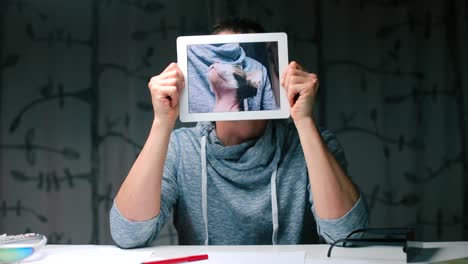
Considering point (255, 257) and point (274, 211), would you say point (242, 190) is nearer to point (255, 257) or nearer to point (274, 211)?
point (274, 211)

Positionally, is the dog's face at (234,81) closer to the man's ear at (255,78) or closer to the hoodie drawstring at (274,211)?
the man's ear at (255,78)

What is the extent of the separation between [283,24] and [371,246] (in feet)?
4.18

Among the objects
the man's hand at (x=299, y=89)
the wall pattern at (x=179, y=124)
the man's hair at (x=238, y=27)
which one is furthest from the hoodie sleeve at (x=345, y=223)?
the wall pattern at (x=179, y=124)

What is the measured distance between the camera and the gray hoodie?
125 cm

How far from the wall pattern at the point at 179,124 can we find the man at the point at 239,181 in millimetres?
839

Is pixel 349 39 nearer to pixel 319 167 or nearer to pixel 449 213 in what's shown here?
pixel 449 213

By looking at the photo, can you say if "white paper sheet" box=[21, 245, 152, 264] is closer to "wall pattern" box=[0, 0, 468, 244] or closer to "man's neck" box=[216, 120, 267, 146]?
"man's neck" box=[216, 120, 267, 146]

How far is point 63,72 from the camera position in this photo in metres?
2.19

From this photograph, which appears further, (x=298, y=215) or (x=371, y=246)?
(x=298, y=215)

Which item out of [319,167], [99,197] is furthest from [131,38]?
[319,167]

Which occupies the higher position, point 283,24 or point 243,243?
point 283,24

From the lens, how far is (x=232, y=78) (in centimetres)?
115

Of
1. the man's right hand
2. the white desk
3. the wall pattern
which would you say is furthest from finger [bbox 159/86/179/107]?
the wall pattern

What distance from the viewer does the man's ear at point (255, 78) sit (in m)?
1.15
